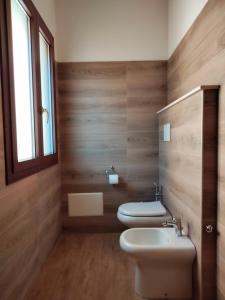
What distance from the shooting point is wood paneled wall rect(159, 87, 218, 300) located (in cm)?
151

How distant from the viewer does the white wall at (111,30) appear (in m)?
2.89

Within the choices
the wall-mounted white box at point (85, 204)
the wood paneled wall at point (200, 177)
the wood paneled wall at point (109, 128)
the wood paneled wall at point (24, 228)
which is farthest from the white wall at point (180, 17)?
the wall-mounted white box at point (85, 204)

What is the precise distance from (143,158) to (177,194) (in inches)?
37.8

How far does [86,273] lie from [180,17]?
2571 millimetres

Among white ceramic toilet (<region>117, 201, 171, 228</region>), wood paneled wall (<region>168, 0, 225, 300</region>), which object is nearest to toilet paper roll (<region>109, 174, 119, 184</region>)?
white ceramic toilet (<region>117, 201, 171, 228</region>)

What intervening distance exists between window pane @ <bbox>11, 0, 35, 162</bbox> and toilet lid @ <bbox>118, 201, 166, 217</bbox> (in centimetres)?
108

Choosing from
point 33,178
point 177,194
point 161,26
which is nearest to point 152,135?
point 177,194

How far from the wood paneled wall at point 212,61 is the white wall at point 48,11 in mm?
1408

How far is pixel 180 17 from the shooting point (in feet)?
7.80

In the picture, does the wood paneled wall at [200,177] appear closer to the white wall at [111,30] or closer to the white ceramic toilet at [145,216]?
the white ceramic toilet at [145,216]

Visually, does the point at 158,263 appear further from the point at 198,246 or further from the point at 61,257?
the point at 61,257

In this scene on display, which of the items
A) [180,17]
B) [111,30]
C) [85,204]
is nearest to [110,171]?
[85,204]

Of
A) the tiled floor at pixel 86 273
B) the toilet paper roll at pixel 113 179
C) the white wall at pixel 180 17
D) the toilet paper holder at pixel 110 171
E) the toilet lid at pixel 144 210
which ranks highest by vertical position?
the white wall at pixel 180 17

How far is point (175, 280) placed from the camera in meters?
1.80
